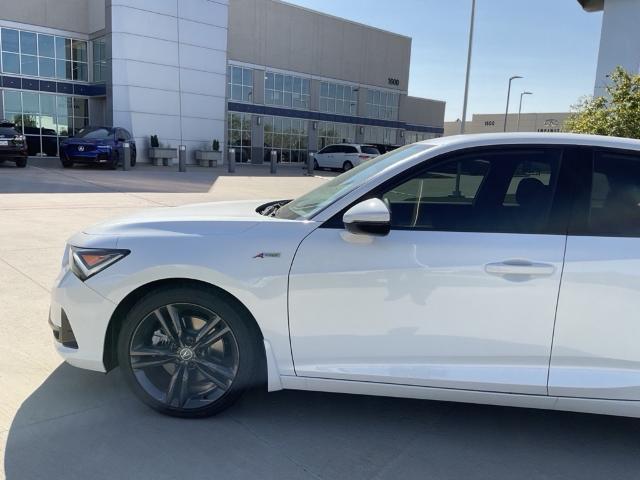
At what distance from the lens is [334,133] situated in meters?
41.8

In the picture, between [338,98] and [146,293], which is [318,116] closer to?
[338,98]

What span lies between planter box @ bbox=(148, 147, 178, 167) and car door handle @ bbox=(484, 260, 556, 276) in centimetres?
2678

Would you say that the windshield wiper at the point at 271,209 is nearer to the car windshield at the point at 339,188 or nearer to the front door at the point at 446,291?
the car windshield at the point at 339,188

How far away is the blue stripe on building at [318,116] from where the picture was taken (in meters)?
35.3

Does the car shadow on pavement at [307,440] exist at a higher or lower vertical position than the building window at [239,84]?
lower

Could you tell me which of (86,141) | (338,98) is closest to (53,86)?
(86,141)

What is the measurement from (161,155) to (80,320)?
2599cm

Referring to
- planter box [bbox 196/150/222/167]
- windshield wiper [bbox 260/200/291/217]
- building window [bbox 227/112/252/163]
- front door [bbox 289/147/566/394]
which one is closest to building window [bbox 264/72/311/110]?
building window [bbox 227/112/252/163]

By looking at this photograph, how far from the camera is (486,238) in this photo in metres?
2.87

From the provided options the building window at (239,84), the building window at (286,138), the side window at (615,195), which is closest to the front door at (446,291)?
the side window at (615,195)

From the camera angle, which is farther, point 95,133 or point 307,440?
point 95,133

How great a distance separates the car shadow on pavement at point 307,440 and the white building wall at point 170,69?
2652 centimetres

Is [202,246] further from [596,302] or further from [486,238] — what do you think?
[596,302]

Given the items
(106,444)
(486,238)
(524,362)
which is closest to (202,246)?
(106,444)
